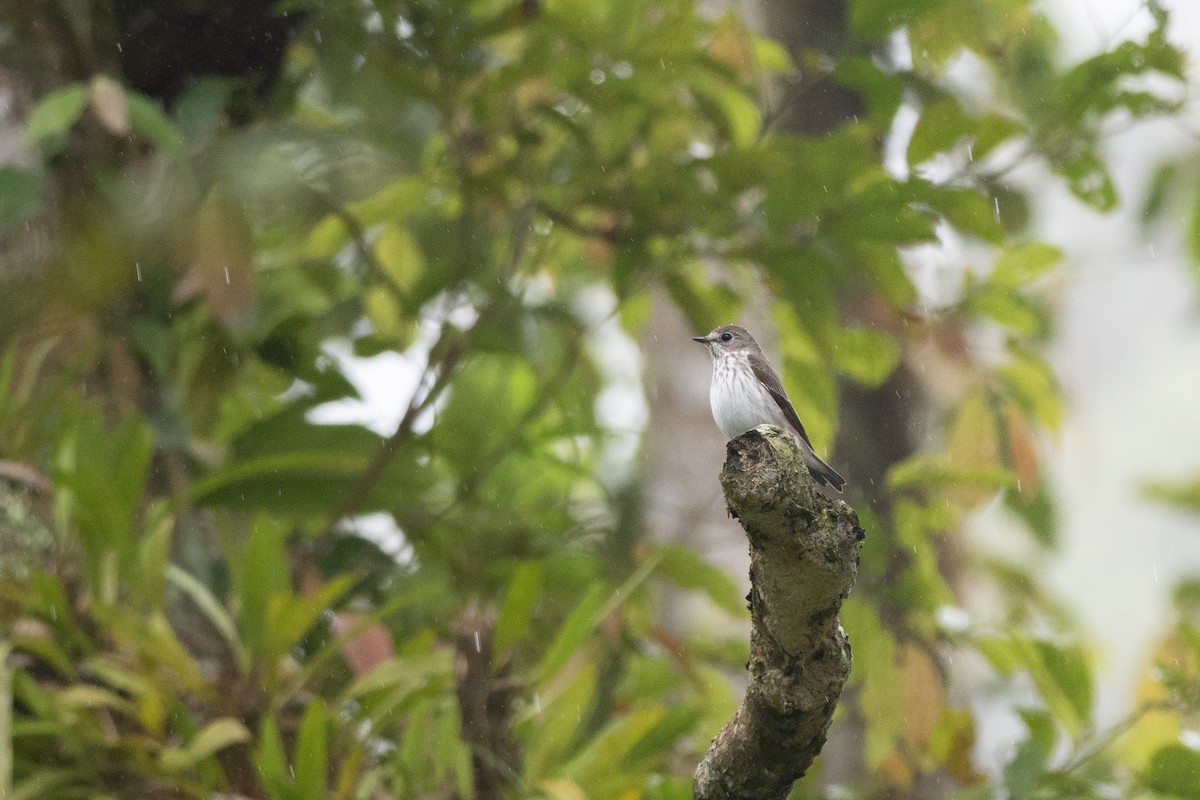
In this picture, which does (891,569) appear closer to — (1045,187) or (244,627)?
(1045,187)

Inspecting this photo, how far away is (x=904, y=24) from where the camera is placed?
210 cm

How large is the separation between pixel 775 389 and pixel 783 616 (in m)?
0.96

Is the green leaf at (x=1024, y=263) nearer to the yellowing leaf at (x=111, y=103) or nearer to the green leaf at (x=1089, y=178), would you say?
the green leaf at (x=1089, y=178)

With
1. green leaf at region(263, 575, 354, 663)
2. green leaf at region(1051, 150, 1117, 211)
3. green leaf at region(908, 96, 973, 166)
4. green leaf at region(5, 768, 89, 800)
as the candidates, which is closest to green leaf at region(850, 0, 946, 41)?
green leaf at region(908, 96, 973, 166)

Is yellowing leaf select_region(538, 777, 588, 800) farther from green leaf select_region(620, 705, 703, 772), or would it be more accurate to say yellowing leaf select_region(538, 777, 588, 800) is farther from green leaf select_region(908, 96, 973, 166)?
green leaf select_region(908, 96, 973, 166)

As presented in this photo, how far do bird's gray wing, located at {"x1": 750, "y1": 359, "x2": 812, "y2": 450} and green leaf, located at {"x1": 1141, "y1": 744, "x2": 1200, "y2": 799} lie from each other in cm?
79

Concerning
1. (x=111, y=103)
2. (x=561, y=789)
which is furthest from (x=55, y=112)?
(x=561, y=789)

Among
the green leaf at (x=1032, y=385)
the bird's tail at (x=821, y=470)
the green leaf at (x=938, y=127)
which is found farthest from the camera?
the green leaf at (x=1032, y=385)

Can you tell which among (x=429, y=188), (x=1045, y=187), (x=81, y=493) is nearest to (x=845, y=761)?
(x=1045, y=187)

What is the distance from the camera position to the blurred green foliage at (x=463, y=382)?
2055 mm

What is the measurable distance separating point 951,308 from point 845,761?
1.27 metres

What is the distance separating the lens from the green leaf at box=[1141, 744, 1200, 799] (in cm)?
192

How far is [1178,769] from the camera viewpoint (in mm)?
1924

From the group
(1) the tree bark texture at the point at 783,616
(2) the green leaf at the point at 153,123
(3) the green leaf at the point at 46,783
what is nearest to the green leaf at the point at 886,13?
(2) the green leaf at the point at 153,123
